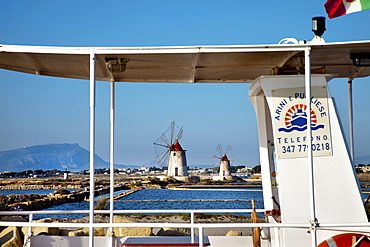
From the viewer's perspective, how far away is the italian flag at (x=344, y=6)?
682 centimetres

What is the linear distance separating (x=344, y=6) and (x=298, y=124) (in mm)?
1690

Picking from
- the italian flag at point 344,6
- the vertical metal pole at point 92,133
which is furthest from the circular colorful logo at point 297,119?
the vertical metal pole at point 92,133

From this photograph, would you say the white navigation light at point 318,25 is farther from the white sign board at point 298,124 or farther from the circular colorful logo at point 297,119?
the circular colorful logo at point 297,119

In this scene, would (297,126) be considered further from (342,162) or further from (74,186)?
Result: (74,186)

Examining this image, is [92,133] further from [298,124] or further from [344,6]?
[344,6]

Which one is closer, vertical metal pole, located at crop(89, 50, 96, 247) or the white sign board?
vertical metal pole, located at crop(89, 50, 96, 247)

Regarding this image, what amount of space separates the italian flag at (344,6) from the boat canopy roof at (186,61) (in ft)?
1.73

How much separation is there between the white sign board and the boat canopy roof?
1.95 feet

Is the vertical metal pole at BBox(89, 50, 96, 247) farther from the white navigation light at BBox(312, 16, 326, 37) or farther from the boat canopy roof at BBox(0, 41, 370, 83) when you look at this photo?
the white navigation light at BBox(312, 16, 326, 37)

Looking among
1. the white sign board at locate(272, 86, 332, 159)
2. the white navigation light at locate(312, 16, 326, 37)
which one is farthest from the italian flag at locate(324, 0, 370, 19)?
the white sign board at locate(272, 86, 332, 159)

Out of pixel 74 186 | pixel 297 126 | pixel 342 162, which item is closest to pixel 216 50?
pixel 297 126

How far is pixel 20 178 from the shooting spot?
13625cm

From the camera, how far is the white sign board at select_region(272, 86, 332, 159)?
6945 millimetres

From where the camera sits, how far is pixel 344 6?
6848 mm
